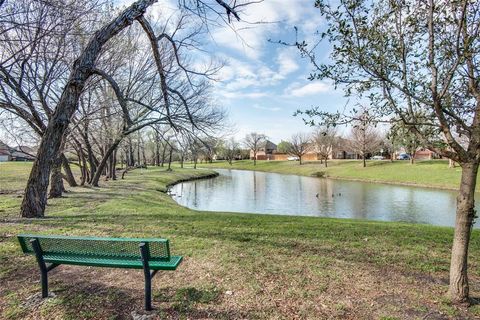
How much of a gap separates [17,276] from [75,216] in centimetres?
414

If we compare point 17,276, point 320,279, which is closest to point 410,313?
point 320,279

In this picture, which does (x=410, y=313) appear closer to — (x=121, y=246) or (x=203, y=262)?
(x=203, y=262)

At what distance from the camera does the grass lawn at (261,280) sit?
3.13 metres

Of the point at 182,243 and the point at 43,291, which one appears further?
the point at 182,243

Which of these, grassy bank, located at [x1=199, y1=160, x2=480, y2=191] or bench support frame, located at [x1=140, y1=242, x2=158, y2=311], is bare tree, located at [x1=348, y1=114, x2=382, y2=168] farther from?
bench support frame, located at [x1=140, y1=242, x2=158, y2=311]

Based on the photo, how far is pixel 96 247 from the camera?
331cm

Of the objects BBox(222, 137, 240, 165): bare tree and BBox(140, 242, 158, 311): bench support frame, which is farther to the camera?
BBox(222, 137, 240, 165): bare tree

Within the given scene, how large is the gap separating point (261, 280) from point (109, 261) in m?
1.84

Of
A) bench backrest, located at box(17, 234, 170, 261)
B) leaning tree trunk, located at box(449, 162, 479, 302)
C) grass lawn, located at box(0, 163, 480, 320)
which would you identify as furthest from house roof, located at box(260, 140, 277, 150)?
bench backrest, located at box(17, 234, 170, 261)

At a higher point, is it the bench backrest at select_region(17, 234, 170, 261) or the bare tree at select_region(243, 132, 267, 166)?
the bare tree at select_region(243, 132, 267, 166)

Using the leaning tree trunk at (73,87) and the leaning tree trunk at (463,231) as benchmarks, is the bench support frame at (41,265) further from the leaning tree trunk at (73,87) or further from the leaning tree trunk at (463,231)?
the leaning tree trunk at (463,231)

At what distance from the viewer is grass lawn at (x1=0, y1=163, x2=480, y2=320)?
313 cm

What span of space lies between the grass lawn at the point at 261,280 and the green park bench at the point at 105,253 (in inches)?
16.5

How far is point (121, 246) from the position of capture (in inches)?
125
